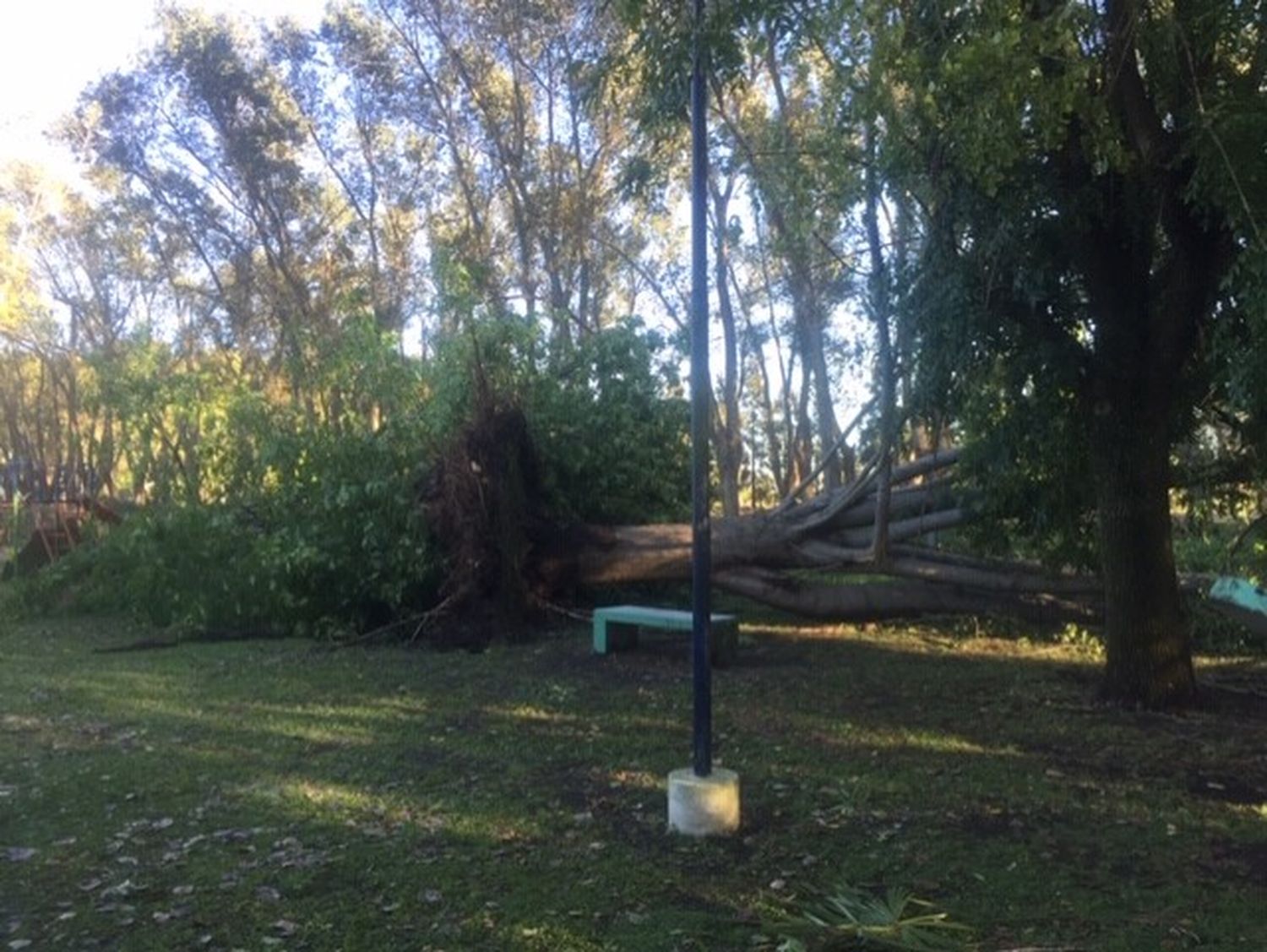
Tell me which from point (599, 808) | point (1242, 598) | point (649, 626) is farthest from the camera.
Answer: point (649, 626)

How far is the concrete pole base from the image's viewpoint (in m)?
6.17

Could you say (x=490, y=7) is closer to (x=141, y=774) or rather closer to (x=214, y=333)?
(x=214, y=333)

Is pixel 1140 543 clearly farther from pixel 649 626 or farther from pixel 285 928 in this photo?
pixel 285 928

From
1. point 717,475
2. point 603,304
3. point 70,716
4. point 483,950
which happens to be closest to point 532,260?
point 603,304

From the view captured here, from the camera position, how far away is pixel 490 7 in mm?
26438

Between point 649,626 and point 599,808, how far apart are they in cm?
477

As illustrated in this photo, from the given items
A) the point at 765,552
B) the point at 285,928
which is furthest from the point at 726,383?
the point at 285,928

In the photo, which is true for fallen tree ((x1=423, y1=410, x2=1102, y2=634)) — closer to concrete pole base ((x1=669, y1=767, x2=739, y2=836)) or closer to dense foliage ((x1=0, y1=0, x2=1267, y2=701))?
dense foliage ((x1=0, y1=0, x2=1267, y2=701))

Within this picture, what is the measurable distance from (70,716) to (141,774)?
2308 mm

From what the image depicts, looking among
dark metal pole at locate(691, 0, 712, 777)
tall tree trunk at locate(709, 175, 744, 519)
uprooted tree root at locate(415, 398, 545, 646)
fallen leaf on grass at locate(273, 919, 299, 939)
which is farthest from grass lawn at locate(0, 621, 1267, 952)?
tall tree trunk at locate(709, 175, 744, 519)

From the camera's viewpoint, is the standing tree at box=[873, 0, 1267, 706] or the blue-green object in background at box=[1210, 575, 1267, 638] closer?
the standing tree at box=[873, 0, 1267, 706]

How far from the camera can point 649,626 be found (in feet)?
37.8

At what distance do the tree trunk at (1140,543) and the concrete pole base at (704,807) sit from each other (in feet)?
12.5

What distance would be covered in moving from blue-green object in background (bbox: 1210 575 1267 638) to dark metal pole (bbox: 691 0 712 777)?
3.68 m
